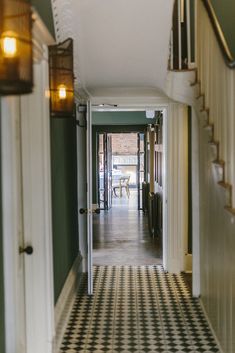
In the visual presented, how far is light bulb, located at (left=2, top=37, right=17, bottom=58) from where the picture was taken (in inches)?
64.6

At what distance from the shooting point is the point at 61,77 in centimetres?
330

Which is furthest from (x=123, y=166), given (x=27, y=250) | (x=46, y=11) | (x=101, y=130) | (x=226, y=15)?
(x=27, y=250)

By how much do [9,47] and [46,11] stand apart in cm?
193

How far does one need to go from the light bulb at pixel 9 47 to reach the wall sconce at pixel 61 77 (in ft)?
5.30

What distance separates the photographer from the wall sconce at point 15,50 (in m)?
1.64

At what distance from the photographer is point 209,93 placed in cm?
394

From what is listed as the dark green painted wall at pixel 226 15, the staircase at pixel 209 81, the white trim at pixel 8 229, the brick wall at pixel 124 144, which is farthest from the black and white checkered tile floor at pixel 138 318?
the brick wall at pixel 124 144

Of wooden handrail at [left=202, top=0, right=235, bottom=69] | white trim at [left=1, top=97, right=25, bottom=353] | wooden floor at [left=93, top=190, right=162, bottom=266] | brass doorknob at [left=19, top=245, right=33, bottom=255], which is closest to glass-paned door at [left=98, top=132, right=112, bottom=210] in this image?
wooden floor at [left=93, top=190, right=162, bottom=266]

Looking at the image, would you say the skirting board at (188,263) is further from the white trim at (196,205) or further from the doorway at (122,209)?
the white trim at (196,205)

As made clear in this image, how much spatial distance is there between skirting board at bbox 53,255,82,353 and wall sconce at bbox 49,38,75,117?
5.57 ft

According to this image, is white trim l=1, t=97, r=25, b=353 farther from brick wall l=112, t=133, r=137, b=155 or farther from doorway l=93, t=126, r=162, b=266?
brick wall l=112, t=133, r=137, b=155

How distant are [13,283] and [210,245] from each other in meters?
2.25

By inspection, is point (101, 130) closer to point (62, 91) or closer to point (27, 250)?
point (62, 91)

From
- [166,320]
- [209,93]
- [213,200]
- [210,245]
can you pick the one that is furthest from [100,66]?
[166,320]
